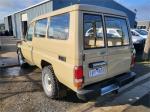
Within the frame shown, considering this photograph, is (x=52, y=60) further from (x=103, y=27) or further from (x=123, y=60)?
(x=123, y=60)

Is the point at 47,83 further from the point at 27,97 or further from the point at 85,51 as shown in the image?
the point at 85,51

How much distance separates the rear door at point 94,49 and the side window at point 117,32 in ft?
0.77

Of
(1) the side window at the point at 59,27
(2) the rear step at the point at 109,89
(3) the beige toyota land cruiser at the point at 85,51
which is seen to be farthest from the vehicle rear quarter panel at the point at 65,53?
(2) the rear step at the point at 109,89

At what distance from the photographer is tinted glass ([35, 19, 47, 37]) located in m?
5.17

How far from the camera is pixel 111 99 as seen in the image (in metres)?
4.97

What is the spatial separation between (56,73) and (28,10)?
1728 centimetres

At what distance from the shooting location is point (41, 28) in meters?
5.45

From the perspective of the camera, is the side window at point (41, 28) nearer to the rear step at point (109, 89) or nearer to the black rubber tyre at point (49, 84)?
the black rubber tyre at point (49, 84)

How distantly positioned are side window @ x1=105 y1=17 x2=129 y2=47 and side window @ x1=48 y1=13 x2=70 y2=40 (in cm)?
93

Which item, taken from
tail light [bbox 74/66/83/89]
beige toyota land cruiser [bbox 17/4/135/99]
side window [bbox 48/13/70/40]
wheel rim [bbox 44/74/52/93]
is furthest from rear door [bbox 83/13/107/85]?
wheel rim [bbox 44/74/52/93]

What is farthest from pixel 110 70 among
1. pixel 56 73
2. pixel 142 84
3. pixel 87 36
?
pixel 142 84

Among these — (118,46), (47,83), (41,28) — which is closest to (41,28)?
(41,28)

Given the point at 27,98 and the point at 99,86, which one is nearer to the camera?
the point at 99,86

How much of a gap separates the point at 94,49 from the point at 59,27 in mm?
1020
